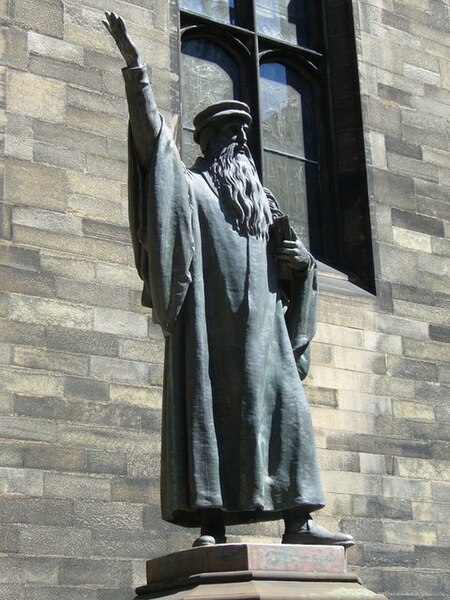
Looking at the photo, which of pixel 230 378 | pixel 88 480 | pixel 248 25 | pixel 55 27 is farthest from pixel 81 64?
pixel 230 378

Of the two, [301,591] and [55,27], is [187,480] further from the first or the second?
[55,27]

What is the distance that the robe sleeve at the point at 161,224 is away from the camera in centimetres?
569

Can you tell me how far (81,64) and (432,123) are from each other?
3.59 metres

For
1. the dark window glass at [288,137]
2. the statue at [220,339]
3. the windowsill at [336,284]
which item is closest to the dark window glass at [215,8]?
the dark window glass at [288,137]

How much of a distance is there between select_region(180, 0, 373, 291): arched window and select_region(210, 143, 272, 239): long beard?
4.97m

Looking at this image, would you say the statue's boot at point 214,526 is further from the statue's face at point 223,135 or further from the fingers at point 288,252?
the statue's face at point 223,135

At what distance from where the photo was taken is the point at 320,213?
11812mm

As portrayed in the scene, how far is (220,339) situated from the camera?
573cm

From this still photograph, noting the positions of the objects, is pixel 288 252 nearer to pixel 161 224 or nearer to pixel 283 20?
pixel 161 224

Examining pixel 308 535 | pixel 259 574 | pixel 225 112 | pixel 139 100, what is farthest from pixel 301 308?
pixel 259 574

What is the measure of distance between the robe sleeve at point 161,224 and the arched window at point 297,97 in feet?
17.3

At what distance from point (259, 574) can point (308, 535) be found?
50 cm

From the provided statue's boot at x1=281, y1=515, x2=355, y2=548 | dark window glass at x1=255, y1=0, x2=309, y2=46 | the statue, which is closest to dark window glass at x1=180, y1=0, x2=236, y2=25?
dark window glass at x1=255, y1=0, x2=309, y2=46

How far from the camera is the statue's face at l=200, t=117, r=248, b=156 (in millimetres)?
6207
